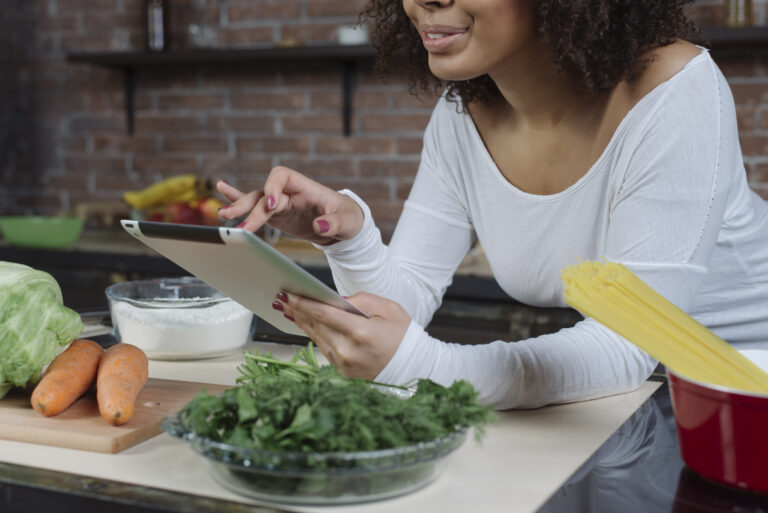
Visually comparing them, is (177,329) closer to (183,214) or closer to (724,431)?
(724,431)

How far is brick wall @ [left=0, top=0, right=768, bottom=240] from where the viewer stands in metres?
3.11

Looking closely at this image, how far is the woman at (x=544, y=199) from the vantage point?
946 mm

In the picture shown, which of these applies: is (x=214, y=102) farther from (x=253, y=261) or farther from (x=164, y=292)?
(x=253, y=261)

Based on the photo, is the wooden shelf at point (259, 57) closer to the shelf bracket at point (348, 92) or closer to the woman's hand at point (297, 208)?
the shelf bracket at point (348, 92)

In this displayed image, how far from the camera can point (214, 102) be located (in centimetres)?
335

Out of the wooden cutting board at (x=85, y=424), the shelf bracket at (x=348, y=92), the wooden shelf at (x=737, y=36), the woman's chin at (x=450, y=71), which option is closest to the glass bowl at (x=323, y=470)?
the wooden cutting board at (x=85, y=424)

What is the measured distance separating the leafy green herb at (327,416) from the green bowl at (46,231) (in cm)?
218

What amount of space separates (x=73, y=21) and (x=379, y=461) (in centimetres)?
337

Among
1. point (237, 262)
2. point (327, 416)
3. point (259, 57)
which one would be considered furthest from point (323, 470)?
point (259, 57)

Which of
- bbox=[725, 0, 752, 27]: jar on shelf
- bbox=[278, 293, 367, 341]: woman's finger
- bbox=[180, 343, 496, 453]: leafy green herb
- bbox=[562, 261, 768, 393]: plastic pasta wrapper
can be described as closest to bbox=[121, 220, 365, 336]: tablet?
bbox=[278, 293, 367, 341]: woman's finger

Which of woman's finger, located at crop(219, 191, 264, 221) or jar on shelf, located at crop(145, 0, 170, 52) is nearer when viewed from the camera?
woman's finger, located at crop(219, 191, 264, 221)

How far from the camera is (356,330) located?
2.78 ft

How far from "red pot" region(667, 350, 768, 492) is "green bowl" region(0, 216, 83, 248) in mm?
2367

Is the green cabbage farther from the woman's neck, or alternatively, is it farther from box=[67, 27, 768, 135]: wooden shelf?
box=[67, 27, 768, 135]: wooden shelf
